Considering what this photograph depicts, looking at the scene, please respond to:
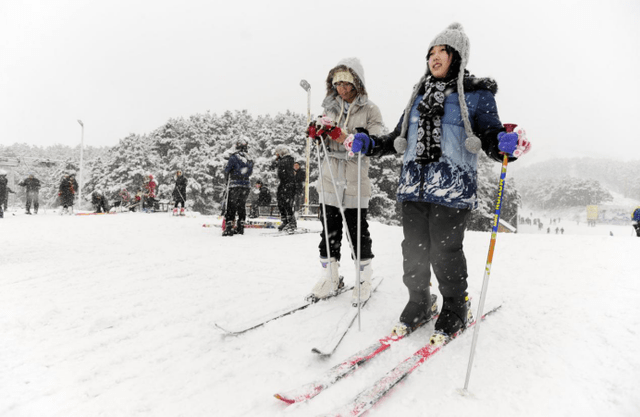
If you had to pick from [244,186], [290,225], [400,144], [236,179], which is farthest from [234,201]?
[400,144]

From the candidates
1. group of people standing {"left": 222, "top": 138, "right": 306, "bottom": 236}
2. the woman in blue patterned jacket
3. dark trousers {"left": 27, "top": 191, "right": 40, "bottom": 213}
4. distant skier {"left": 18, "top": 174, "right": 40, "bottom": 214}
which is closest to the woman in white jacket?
the woman in blue patterned jacket

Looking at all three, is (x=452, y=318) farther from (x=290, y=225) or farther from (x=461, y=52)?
(x=290, y=225)

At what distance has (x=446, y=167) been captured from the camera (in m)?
2.08

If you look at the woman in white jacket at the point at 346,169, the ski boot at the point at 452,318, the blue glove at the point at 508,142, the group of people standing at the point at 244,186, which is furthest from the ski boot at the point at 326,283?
the group of people standing at the point at 244,186

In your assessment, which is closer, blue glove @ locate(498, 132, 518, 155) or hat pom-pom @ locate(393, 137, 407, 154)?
blue glove @ locate(498, 132, 518, 155)

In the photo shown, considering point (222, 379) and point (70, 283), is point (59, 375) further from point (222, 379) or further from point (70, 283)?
point (70, 283)

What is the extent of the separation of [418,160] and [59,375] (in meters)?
2.35

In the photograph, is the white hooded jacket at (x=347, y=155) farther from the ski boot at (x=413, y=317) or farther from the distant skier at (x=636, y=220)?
the distant skier at (x=636, y=220)

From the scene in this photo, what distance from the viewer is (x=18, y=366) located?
5.68 ft

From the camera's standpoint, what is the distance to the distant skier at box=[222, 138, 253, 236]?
7340mm

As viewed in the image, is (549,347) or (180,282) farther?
(180,282)

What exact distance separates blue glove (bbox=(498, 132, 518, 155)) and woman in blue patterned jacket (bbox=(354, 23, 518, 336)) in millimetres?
160


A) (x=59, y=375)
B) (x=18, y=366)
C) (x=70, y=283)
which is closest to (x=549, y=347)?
(x=59, y=375)

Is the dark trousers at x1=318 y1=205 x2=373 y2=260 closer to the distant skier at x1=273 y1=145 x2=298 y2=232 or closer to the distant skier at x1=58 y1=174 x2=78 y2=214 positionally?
the distant skier at x1=273 y1=145 x2=298 y2=232
